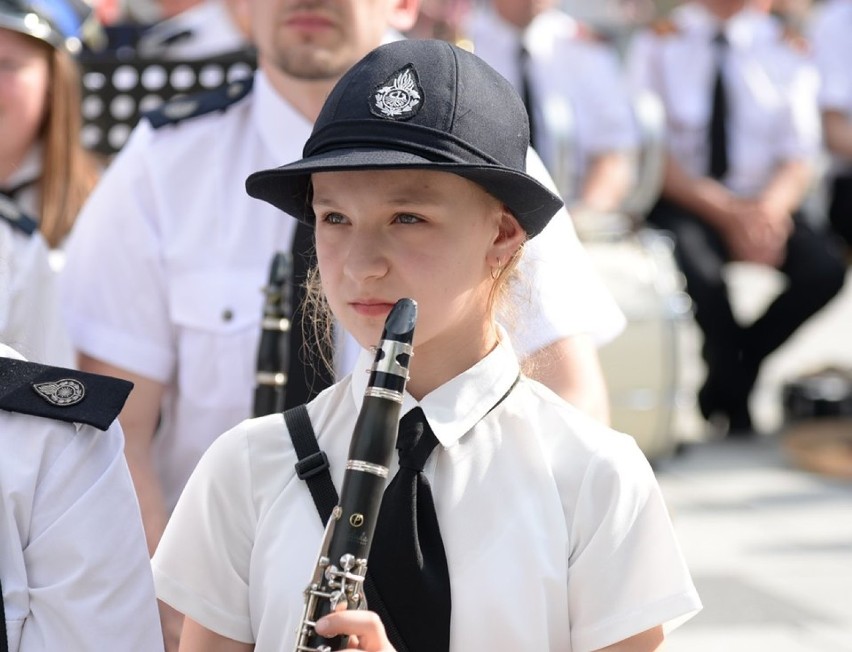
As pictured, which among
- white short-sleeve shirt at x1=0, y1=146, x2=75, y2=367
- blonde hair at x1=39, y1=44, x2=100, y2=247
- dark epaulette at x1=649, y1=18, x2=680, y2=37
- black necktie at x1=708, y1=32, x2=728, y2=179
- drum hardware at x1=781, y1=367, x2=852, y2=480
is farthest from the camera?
dark epaulette at x1=649, y1=18, x2=680, y2=37

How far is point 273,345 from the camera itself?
Result: 8.30 feet

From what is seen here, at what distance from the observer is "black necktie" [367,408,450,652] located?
69.2 inches

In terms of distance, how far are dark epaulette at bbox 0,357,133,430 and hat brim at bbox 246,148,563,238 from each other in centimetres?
32

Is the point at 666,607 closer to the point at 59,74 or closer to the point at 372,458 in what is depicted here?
the point at 372,458

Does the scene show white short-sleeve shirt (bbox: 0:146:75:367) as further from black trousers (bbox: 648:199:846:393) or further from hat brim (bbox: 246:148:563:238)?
black trousers (bbox: 648:199:846:393)

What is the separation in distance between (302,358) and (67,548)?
0.94 metres

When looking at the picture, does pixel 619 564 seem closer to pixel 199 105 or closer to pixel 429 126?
pixel 429 126

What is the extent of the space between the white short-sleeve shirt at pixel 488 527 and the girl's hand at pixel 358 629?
177 millimetres

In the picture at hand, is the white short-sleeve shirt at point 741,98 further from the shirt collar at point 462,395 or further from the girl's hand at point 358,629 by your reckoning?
the girl's hand at point 358,629

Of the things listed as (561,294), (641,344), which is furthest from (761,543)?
(561,294)

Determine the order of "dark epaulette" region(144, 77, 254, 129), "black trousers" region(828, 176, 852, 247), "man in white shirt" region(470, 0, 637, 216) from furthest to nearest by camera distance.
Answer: "black trousers" region(828, 176, 852, 247) < "man in white shirt" region(470, 0, 637, 216) < "dark epaulette" region(144, 77, 254, 129)

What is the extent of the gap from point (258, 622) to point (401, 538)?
0.22 metres

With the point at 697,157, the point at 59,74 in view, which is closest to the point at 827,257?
the point at 697,157

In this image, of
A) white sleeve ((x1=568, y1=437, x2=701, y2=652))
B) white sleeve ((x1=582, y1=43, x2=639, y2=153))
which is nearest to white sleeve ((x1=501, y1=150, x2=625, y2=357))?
white sleeve ((x1=568, y1=437, x2=701, y2=652))
